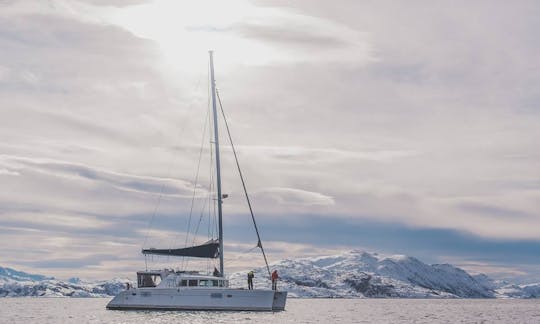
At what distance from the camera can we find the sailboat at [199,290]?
6788cm

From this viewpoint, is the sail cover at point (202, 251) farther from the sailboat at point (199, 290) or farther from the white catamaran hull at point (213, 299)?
the white catamaran hull at point (213, 299)

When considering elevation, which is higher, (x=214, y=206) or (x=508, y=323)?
(x=214, y=206)

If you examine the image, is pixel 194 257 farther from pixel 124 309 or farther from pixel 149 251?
pixel 124 309

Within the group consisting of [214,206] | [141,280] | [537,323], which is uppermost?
[214,206]

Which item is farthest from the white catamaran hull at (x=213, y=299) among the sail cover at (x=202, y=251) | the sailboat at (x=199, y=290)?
the sail cover at (x=202, y=251)

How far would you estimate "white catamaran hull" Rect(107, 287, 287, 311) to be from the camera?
6750 centimetres

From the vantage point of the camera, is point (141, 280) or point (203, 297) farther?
point (141, 280)

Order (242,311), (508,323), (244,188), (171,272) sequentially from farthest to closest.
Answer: (508,323) < (244,188) < (171,272) < (242,311)

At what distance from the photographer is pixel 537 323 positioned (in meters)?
87.0

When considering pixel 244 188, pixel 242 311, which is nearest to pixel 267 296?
pixel 242 311

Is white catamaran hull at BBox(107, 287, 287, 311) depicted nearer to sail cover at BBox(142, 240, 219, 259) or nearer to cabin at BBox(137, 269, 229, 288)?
cabin at BBox(137, 269, 229, 288)

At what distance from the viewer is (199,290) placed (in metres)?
68.6

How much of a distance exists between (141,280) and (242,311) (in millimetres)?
13794

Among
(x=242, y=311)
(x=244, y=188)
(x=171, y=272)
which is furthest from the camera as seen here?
(x=244, y=188)
